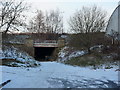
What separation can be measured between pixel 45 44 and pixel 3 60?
13.2 m

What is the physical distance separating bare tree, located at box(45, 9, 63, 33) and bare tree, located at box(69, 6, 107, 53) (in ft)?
43.3

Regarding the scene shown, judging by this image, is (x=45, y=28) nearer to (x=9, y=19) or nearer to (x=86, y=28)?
(x=86, y=28)

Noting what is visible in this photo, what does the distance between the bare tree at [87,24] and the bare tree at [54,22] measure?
13195 millimetres

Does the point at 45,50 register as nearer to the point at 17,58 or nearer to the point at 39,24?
the point at 39,24

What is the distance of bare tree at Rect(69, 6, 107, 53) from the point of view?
49.1ft

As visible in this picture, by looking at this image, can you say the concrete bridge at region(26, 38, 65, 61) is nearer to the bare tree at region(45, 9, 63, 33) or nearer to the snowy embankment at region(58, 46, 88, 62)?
the snowy embankment at region(58, 46, 88, 62)

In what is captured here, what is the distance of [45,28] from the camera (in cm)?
3588

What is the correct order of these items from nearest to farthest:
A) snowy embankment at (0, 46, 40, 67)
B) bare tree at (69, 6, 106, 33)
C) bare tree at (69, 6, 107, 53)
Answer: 1. snowy embankment at (0, 46, 40, 67)
2. bare tree at (69, 6, 107, 53)
3. bare tree at (69, 6, 106, 33)

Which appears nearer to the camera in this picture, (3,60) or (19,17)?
(3,60)

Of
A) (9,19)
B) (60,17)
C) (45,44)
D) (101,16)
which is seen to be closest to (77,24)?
(45,44)

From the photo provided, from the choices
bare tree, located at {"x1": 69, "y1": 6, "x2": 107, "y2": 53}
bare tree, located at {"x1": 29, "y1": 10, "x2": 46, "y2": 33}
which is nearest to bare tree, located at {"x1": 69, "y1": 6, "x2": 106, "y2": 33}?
bare tree, located at {"x1": 69, "y1": 6, "x2": 107, "y2": 53}

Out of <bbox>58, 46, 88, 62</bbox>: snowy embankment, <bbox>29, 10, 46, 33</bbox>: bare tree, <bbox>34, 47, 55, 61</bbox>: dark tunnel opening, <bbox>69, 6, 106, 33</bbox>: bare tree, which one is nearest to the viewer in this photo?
<bbox>58, 46, 88, 62</bbox>: snowy embankment

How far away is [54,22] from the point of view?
126ft

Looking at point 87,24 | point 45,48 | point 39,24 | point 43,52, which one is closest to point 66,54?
point 87,24
